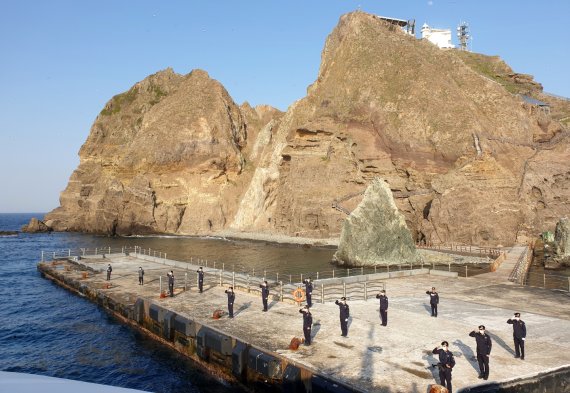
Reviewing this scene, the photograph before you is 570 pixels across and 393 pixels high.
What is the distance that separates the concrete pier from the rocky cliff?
139 feet

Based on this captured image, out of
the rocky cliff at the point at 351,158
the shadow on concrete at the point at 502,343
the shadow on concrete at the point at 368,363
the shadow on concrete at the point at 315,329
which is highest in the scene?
the rocky cliff at the point at 351,158

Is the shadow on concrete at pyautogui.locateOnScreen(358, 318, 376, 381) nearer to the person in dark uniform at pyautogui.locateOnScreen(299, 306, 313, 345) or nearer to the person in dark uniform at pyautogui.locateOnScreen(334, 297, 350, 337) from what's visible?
the person in dark uniform at pyautogui.locateOnScreen(334, 297, 350, 337)

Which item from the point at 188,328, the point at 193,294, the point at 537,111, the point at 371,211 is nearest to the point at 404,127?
the point at 537,111

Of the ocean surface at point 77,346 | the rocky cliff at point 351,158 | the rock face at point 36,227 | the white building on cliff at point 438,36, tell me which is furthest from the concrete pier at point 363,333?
the white building on cliff at point 438,36

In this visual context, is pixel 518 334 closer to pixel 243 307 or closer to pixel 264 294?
pixel 264 294

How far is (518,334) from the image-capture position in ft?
54.7

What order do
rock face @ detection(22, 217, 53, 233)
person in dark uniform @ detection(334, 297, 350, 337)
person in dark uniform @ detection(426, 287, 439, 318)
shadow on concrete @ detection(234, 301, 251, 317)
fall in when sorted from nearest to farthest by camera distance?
person in dark uniform @ detection(334, 297, 350, 337) < person in dark uniform @ detection(426, 287, 439, 318) < shadow on concrete @ detection(234, 301, 251, 317) < rock face @ detection(22, 217, 53, 233)

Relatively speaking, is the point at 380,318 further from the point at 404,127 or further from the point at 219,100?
the point at 219,100

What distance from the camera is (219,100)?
414 ft

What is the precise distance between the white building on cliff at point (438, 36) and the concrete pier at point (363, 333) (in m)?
128

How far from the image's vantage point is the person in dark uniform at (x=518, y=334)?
1652 centimetres

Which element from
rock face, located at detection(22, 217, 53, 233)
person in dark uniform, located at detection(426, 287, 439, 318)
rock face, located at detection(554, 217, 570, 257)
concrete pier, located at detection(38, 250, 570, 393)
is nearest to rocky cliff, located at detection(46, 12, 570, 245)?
rock face, located at detection(22, 217, 53, 233)

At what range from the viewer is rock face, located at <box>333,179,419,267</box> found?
51.6 meters

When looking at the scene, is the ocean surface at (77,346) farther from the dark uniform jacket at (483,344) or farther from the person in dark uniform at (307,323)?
Result: the dark uniform jacket at (483,344)
